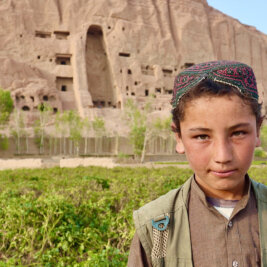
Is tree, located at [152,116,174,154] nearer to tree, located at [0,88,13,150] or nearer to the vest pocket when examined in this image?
tree, located at [0,88,13,150]

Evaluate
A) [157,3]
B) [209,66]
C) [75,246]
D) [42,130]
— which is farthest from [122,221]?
[157,3]

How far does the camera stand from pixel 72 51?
41062mm

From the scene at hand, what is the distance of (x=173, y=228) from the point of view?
1347 mm

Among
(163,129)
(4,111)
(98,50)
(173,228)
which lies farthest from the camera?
(98,50)

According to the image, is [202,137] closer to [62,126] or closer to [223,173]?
[223,173]

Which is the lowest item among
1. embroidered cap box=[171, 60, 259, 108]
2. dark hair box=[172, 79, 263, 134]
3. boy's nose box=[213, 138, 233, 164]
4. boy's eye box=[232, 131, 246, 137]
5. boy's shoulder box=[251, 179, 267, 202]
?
boy's shoulder box=[251, 179, 267, 202]

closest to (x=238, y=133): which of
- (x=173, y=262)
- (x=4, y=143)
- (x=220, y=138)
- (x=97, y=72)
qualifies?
(x=220, y=138)

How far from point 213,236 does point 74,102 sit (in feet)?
127

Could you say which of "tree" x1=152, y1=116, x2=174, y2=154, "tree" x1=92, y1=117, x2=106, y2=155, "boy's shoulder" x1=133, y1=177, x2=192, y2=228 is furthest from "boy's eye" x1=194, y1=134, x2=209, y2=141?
"tree" x1=92, y1=117, x2=106, y2=155

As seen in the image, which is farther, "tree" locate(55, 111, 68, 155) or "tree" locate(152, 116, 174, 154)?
"tree" locate(55, 111, 68, 155)

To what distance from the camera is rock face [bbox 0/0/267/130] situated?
37.8 meters

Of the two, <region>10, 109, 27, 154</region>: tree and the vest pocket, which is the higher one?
<region>10, 109, 27, 154</region>: tree

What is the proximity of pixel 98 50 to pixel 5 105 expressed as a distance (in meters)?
18.4

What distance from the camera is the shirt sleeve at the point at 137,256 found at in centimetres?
132
